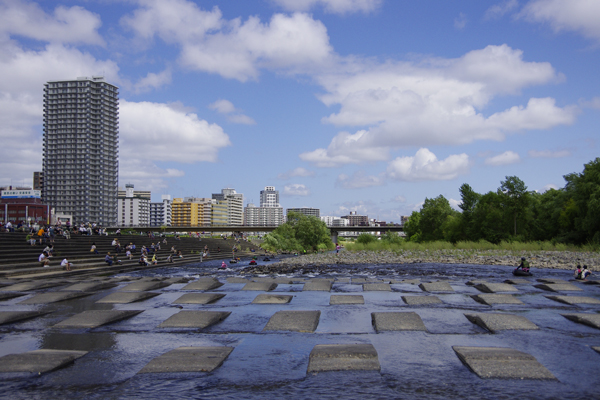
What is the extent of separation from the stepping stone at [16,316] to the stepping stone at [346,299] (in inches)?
390

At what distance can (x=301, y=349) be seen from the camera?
9.74 m

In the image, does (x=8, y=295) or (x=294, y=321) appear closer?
(x=294, y=321)

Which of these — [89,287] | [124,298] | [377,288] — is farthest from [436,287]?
[89,287]

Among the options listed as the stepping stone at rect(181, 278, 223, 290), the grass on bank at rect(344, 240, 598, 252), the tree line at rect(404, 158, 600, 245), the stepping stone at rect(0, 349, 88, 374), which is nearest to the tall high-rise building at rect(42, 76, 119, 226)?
the tree line at rect(404, 158, 600, 245)

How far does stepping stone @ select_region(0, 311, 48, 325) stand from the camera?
496 inches

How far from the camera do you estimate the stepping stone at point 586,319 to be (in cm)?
1177

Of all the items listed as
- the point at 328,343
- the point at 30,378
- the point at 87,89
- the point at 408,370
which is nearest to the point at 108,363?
the point at 30,378

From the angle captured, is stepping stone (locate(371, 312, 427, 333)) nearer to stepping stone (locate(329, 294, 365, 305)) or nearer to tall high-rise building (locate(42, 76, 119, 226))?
stepping stone (locate(329, 294, 365, 305))

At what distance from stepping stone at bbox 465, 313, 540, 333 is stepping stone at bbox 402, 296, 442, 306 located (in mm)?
3059

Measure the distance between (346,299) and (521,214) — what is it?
71.5 meters

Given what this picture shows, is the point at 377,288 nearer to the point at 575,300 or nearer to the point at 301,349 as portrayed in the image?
the point at 575,300

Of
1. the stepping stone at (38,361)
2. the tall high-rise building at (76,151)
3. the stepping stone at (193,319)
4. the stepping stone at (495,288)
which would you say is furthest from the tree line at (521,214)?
the tall high-rise building at (76,151)

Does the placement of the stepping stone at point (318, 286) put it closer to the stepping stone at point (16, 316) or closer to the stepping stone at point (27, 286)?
the stepping stone at point (16, 316)

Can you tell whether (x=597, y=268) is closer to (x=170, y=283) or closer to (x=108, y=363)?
(x=170, y=283)
